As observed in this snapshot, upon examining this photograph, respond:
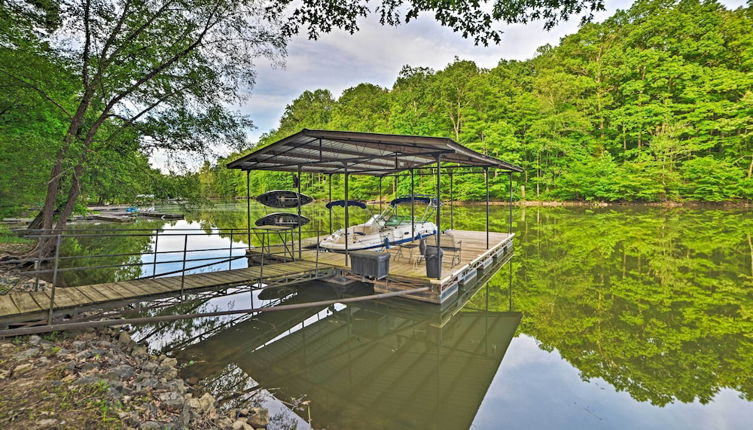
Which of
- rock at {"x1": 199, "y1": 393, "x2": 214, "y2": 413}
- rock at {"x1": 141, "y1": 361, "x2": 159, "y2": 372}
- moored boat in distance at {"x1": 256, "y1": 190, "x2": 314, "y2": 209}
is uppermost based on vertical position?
moored boat in distance at {"x1": 256, "y1": 190, "x2": 314, "y2": 209}

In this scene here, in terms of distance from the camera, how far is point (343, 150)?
335 inches

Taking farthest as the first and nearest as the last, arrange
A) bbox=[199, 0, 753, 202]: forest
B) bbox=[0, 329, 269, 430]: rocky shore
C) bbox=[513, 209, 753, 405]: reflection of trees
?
bbox=[199, 0, 753, 202]: forest
bbox=[513, 209, 753, 405]: reflection of trees
bbox=[0, 329, 269, 430]: rocky shore

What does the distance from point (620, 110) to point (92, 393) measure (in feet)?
134

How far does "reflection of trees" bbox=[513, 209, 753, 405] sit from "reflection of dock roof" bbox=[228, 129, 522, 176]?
4.07 m

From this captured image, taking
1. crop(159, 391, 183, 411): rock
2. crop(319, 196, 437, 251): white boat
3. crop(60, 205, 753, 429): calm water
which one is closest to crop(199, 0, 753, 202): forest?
crop(60, 205, 753, 429): calm water

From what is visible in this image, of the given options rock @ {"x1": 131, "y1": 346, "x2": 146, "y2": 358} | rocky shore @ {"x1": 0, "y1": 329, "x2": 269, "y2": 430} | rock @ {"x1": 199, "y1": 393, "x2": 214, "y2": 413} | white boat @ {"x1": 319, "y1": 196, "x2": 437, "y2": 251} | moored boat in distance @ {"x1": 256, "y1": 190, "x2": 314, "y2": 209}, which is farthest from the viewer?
white boat @ {"x1": 319, "y1": 196, "x2": 437, "y2": 251}

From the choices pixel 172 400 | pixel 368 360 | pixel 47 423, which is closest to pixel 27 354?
pixel 47 423

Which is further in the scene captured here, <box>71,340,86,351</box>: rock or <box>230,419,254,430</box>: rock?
<box>71,340,86,351</box>: rock

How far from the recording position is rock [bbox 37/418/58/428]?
240cm

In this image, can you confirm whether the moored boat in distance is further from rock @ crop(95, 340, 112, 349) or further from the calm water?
rock @ crop(95, 340, 112, 349)

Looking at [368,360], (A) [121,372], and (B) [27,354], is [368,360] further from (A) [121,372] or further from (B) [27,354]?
(B) [27,354]

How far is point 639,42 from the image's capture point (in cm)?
3219

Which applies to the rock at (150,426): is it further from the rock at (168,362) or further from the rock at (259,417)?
the rock at (168,362)

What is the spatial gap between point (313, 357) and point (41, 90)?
9.36 m
